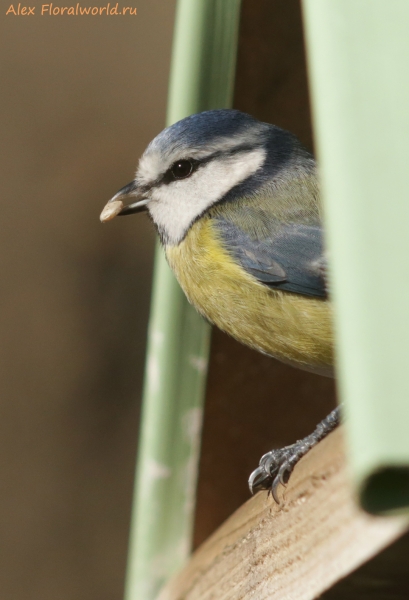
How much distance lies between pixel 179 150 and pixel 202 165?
45mm

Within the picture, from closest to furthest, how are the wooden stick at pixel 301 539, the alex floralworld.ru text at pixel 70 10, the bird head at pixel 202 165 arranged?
the wooden stick at pixel 301 539
the bird head at pixel 202 165
the alex floralworld.ru text at pixel 70 10

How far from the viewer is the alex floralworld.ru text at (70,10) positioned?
7.00 feet

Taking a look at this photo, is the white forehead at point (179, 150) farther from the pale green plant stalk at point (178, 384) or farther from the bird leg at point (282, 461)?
the bird leg at point (282, 461)

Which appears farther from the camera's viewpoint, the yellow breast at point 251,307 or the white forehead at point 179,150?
the white forehead at point 179,150

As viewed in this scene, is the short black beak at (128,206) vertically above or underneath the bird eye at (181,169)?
underneath

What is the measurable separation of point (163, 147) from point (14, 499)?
132 cm

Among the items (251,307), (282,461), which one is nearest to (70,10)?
(251,307)

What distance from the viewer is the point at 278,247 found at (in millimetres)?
1056

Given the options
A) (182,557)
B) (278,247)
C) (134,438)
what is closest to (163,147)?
(278,247)

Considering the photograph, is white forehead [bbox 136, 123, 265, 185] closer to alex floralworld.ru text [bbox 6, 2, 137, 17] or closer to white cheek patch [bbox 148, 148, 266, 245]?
white cheek patch [bbox 148, 148, 266, 245]

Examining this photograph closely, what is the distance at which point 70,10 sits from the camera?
217 centimetres

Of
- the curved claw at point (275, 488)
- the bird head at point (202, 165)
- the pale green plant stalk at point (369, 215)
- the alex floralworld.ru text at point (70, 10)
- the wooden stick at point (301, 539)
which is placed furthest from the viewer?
the alex floralworld.ru text at point (70, 10)

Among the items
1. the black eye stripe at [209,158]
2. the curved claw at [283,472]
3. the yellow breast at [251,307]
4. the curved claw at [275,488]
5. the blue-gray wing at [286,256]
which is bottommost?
the curved claw at [275,488]

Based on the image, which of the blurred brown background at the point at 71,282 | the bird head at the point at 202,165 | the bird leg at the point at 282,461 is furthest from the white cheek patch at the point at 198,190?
the blurred brown background at the point at 71,282
